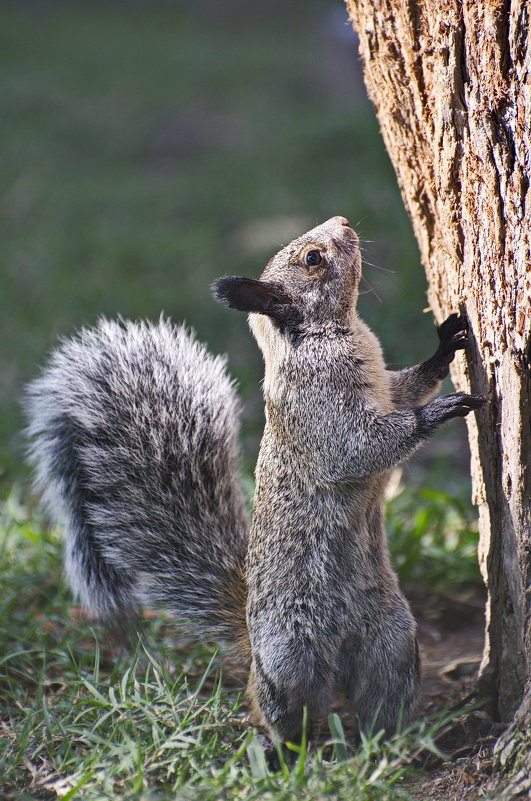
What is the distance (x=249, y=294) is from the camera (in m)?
2.86

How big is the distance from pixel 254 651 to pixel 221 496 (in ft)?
1.95

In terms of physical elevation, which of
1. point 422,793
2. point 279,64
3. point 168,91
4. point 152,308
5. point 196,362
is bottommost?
point 422,793

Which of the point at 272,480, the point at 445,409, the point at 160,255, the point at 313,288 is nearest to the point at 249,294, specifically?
the point at 313,288

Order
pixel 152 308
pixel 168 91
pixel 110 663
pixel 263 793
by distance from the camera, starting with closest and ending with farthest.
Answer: pixel 263 793 < pixel 110 663 < pixel 152 308 < pixel 168 91

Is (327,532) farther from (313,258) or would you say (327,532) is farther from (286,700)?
(313,258)

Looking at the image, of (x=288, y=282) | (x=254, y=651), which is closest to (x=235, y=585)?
(x=254, y=651)

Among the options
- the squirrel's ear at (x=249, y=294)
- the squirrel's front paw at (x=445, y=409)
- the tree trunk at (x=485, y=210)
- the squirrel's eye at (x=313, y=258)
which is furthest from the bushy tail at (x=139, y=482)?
the tree trunk at (x=485, y=210)

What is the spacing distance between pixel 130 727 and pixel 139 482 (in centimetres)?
84

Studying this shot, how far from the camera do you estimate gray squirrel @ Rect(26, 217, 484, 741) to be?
273 centimetres

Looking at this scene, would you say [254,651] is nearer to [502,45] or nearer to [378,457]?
[378,457]

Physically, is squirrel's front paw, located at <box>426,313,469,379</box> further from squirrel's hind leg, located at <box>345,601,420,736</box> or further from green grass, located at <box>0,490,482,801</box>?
green grass, located at <box>0,490,482,801</box>

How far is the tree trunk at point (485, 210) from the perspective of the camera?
7.47ft

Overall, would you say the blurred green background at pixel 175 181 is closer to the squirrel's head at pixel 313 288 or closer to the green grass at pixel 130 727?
the squirrel's head at pixel 313 288

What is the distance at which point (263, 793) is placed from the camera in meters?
2.13
